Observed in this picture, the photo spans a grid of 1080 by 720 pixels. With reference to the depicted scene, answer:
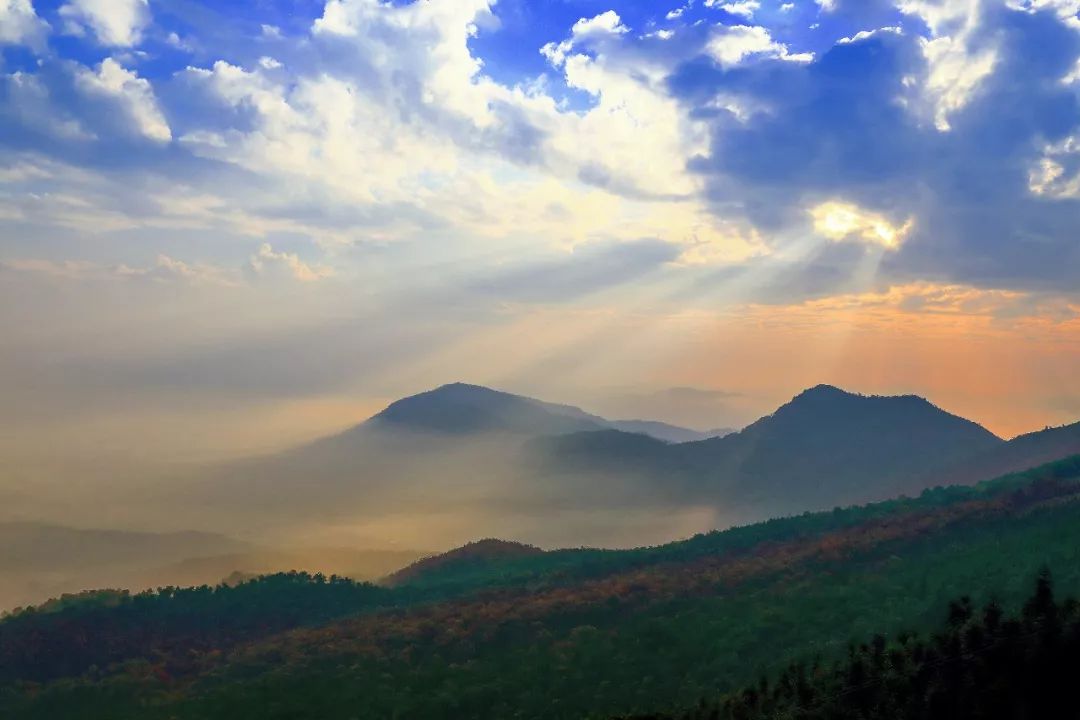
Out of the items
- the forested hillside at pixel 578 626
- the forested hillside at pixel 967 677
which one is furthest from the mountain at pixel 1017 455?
the forested hillside at pixel 967 677

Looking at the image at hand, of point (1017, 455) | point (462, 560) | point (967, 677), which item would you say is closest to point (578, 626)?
point (967, 677)

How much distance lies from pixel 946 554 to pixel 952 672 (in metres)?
28.8

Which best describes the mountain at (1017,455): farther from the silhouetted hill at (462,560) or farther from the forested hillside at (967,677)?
the forested hillside at (967,677)

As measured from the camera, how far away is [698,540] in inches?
2667

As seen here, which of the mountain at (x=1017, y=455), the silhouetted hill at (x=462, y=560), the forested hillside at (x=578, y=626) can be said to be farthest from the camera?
the mountain at (x=1017, y=455)

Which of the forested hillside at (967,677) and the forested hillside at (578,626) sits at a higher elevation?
the forested hillside at (967,677)

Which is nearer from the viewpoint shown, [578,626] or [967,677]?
[967,677]

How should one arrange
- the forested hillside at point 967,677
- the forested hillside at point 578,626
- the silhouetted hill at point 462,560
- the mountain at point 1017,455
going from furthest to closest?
1. the mountain at point 1017,455
2. the silhouetted hill at point 462,560
3. the forested hillside at point 578,626
4. the forested hillside at point 967,677

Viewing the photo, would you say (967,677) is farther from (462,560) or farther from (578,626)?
(462,560)

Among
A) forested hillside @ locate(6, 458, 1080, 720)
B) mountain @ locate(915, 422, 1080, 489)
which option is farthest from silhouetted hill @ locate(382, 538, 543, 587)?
mountain @ locate(915, 422, 1080, 489)

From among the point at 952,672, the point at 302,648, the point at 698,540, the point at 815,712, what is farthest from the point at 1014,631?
the point at 698,540

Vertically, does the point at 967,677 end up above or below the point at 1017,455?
above

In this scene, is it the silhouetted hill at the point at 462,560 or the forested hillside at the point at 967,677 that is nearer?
the forested hillside at the point at 967,677

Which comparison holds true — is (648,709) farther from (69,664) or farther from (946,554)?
(69,664)
